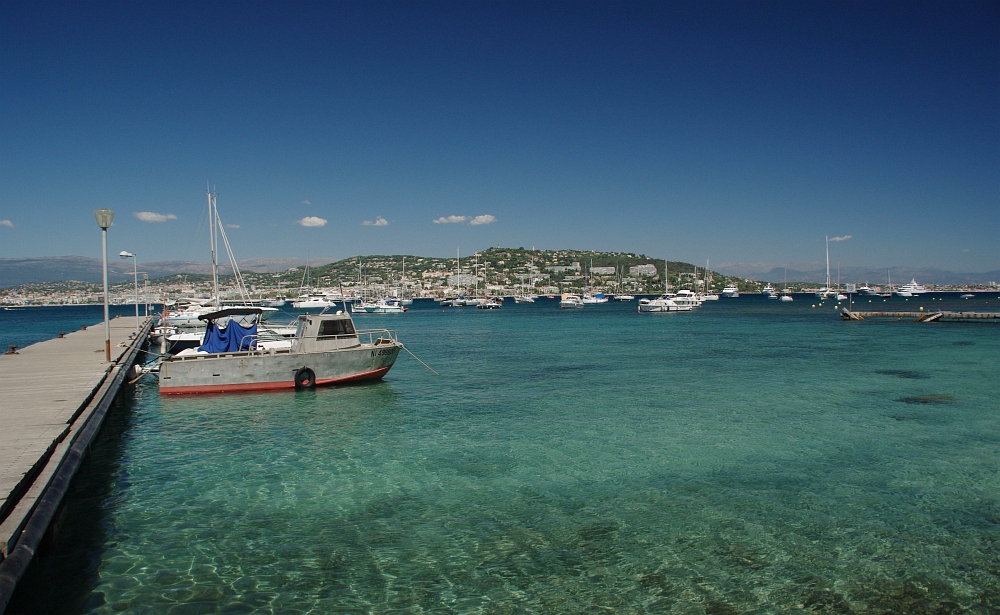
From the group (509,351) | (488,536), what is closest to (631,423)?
(488,536)

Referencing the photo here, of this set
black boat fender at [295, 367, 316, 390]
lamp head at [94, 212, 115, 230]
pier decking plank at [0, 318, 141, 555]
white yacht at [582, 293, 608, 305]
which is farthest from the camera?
white yacht at [582, 293, 608, 305]

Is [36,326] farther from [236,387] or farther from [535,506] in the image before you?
[535,506]

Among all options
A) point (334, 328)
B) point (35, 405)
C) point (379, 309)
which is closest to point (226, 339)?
point (334, 328)

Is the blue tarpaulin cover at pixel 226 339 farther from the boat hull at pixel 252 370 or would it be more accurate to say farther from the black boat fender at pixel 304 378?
the black boat fender at pixel 304 378

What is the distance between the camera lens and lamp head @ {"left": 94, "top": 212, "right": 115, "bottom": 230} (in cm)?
2044

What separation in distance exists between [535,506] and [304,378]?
587 inches

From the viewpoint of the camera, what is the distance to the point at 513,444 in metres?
14.9

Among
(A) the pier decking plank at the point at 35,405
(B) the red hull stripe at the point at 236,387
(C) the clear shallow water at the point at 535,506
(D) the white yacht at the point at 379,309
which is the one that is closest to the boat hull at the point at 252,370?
(B) the red hull stripe at the point at 236,387

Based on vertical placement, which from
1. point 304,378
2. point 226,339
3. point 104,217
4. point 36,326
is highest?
point 104,217

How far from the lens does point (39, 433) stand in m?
11.1

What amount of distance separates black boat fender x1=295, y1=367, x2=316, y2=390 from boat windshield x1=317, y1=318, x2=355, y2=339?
138cm

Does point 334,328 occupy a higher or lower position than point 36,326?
higher

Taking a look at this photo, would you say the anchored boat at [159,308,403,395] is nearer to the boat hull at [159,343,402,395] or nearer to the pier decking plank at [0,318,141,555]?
the boat hull at [159,343,402,395]

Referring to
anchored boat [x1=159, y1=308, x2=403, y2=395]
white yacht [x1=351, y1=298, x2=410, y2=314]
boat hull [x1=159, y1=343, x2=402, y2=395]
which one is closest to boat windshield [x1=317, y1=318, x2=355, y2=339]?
anchored boat [x1=159, y1=308, x2=403, y2=395]
